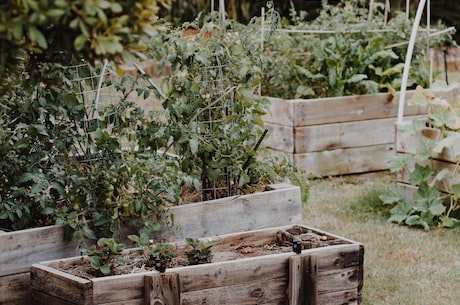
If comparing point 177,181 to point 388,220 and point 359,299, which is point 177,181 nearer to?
point 359,299

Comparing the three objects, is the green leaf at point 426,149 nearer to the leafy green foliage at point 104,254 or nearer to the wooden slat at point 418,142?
the wooden slat at point 418,142

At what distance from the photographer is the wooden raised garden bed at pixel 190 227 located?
10.6 feet

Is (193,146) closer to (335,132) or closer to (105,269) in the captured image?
(105,269)

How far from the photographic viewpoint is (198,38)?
→ 151 inches

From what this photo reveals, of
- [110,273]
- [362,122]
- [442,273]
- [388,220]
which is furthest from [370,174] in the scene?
[110,273]

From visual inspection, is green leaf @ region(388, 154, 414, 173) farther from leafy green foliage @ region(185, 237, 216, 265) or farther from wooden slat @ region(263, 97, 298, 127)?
leafy green foliage @ region(185, 237, 216, 265)

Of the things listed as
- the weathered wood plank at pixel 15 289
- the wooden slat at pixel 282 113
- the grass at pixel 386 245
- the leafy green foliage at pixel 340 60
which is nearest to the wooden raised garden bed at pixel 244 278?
the weathered wood plank at pixel 15 289

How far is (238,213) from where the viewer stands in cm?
374

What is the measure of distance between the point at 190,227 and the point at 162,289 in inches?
25.9

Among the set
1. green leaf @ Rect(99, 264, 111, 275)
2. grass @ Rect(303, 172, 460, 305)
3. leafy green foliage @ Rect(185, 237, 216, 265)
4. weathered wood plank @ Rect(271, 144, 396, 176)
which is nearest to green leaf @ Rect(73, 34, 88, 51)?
green leaf @ Rect(99, 264, 111, 275)

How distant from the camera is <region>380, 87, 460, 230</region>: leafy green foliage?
4.80m

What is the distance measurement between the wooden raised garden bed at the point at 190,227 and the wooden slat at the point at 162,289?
21.3 inches

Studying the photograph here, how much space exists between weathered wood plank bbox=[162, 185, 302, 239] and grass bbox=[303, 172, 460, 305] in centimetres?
54

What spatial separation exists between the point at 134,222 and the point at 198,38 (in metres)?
0.94
